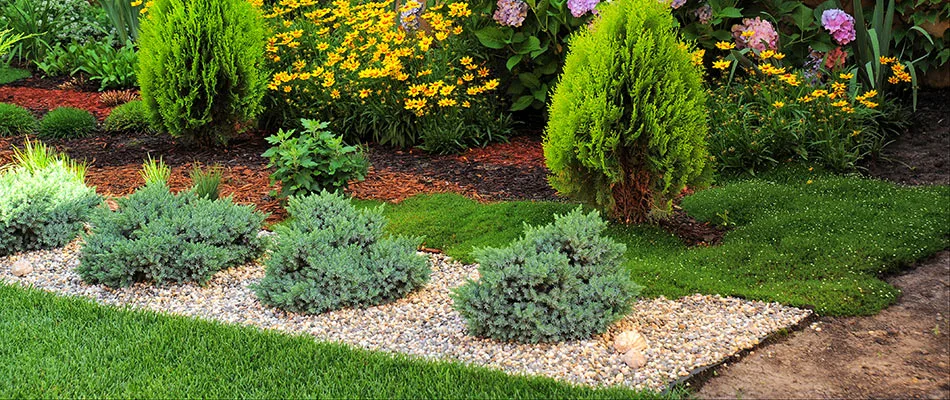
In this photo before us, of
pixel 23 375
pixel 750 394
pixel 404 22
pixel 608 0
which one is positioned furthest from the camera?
pixel 404 22

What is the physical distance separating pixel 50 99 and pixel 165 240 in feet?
23.9

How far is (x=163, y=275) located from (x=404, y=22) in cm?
437

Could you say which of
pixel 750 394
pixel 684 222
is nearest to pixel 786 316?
pixel 750 394

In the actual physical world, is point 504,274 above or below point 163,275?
above

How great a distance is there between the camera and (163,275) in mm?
4812

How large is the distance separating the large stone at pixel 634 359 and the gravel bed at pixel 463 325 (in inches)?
0.8

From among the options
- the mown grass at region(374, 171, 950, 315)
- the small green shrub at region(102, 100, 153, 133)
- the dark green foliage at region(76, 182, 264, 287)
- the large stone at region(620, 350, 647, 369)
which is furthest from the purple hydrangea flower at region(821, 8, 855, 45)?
the small green shrub at region(102, 100, 153, 133)

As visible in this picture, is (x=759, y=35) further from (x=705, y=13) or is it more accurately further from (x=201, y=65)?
(x=201, y=65)

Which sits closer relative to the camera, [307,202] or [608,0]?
[307,202]

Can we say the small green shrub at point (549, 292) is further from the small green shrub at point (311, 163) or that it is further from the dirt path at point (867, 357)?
the small green shrub at point (311, 163)

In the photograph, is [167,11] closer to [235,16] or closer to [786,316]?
[235,16]

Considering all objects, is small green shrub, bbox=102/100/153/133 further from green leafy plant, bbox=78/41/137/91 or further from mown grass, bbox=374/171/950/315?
mown grass, bbox=374/171/950/315

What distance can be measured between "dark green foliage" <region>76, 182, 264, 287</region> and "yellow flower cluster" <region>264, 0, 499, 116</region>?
8.72 ft

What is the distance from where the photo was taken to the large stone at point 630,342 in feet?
12.2
